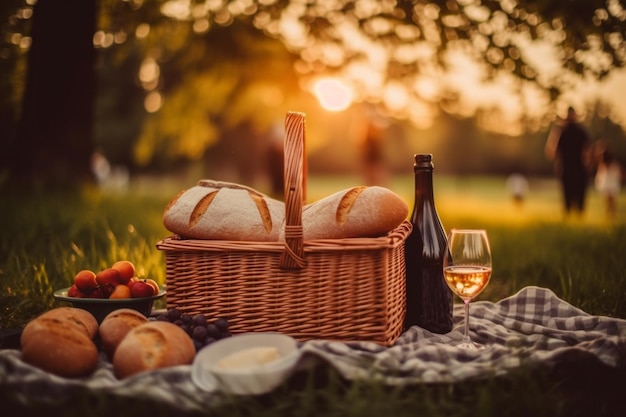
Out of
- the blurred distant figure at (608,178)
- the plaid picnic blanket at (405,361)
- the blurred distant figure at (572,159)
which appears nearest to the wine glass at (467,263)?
the plaid picnic blanket at (405,361)

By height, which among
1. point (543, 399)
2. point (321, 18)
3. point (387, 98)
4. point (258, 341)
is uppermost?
point (321, 18)

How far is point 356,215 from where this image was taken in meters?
2.35

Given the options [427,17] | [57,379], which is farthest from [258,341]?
[427,17]

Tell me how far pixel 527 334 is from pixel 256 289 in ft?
4.18

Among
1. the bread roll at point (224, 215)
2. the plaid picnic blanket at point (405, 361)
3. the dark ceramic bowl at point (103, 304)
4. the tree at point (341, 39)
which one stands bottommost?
the plaid picnic blanket at point (405, 361)

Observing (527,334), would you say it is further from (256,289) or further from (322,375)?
(256,289)

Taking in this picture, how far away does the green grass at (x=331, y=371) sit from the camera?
182 centimetres

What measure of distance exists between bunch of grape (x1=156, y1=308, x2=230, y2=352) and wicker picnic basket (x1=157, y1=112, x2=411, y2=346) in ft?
0.32

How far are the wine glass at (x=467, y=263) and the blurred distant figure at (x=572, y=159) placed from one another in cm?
870

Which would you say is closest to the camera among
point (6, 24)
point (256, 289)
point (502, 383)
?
point (502, 383)

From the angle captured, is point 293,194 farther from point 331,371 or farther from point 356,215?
point 331,371

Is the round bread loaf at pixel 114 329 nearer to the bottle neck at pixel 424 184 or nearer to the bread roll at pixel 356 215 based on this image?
the bread roll at pixel 356 215

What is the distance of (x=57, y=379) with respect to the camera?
1940mm

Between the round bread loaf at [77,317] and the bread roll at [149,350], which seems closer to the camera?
the bread roll at [149,350]
